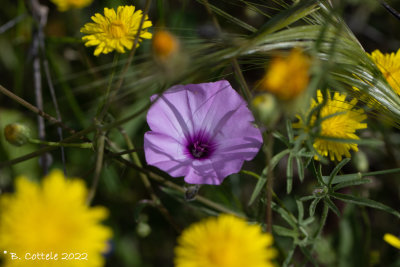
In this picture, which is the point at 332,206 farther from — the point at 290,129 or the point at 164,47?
the point at 164,47

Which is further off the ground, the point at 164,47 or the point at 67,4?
the point at 164,47

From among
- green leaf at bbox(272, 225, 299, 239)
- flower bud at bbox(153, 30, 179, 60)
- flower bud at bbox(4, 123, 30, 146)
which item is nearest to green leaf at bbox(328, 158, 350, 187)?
green leaf at bbox(272, 225, 299, 239)

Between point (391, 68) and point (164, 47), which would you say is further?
point (391, 68)

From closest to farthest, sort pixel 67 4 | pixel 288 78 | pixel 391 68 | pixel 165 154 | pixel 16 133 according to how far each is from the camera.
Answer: pixel 288 78 < pixel 16 133 < pixel 165 154 < pixel 391 68 < pixel 67 4

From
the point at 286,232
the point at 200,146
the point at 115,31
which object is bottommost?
the point at 286,232

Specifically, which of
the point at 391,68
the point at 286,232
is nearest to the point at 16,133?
the point at 286,232

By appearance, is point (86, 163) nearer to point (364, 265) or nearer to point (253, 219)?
point (253, 219)

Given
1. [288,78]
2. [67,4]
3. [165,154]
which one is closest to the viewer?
[288,78]

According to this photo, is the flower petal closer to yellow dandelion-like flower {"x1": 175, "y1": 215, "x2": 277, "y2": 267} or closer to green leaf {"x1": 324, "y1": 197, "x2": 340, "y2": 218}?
yellow dandelion-like flower {"x1": 175, "y1": 215, "x2": 277, "y2": 267}
